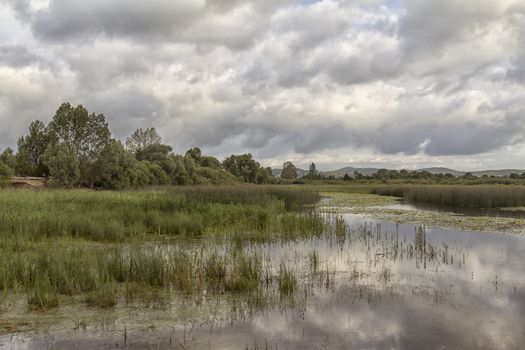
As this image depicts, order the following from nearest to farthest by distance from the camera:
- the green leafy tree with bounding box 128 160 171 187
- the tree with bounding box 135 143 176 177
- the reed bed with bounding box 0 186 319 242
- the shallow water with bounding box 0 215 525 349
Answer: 1. the shallow water with bounding box 0 215 525 349
2. the reed bed with bounding box 0 186 319 242
3. the green leafy tree with bounding box 128 160 171 187
4. the tree with bounding box 135 143 176 177

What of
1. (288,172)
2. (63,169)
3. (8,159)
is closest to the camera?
(63,169)

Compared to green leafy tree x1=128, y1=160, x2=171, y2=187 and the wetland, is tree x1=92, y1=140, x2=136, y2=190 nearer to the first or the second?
green leafy tree x1=128, y1=160, x2=171, y2=187

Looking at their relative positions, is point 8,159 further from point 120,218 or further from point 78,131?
point 120,218

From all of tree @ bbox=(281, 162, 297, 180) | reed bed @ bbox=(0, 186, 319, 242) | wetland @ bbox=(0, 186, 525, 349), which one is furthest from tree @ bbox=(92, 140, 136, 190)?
tree @ bbox=(281, 162, 297, 180)

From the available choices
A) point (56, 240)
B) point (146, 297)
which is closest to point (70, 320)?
point (146, 297)

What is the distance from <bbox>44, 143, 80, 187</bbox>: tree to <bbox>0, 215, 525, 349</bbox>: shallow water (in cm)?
3329

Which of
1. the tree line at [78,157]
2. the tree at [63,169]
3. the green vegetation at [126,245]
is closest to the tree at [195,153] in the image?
the tree line at [78,157]

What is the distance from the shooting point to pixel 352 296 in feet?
27.0

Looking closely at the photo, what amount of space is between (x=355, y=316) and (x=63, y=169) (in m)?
37.4

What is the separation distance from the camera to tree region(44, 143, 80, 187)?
39.1 m

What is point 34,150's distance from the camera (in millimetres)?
50938

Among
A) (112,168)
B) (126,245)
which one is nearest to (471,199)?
(126,245)

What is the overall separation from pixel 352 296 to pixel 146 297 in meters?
3.74

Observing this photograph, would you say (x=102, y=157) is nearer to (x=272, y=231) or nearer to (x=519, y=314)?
(x=272, y=231)
